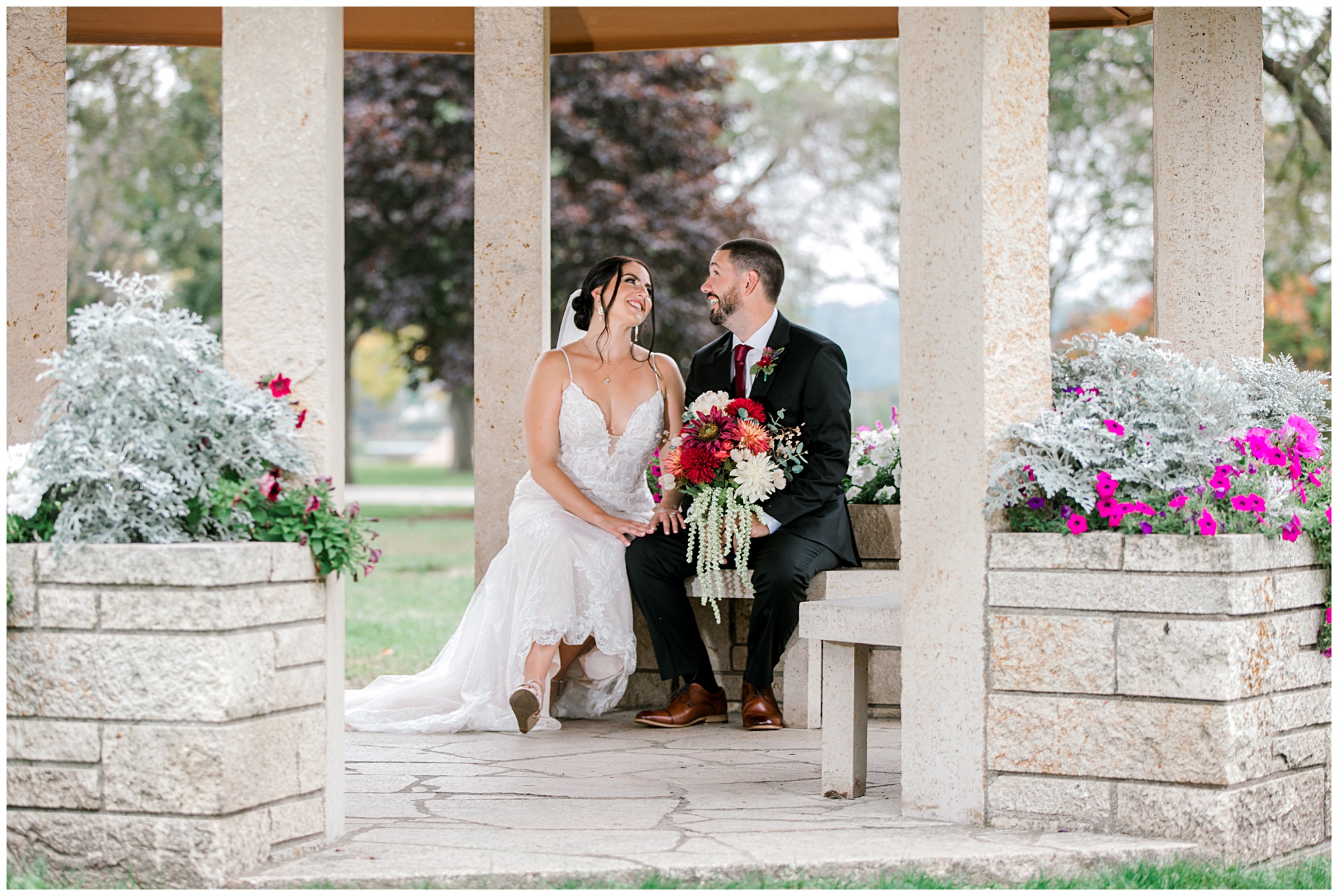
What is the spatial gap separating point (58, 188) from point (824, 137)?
61.4ft

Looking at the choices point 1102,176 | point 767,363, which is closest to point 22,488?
point 767,363

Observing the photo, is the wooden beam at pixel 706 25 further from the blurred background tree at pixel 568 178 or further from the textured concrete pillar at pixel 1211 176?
the blurred background tree at pixel 568 178

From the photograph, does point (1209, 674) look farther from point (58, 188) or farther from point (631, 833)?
point (58, 188)

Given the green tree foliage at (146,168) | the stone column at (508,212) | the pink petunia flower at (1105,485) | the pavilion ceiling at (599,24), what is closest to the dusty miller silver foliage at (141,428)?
the pink petunia flower at (1105,485)

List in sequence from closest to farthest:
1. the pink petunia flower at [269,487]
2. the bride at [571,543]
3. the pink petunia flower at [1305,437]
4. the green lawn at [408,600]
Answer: the pink petunia flower at [269,487] < the pink petunia flower at [1305,437] < the bride at [571,543] < the green lawn at [408,600]

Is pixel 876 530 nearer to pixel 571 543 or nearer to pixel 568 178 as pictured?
pixel 571 543

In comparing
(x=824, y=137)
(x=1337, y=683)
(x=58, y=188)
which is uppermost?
(x=824, y=137)

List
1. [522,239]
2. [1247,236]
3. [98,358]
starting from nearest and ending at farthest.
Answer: [98,358] < [1247,236] < [522,239]

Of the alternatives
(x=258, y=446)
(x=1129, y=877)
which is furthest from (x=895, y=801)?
(x=258, y=446)

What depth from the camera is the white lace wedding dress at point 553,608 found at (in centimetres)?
577

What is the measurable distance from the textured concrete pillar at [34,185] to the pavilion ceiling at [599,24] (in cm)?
72

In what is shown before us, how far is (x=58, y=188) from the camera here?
625cm

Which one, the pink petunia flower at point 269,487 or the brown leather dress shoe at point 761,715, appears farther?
the brown leather dress shoe at point 761,715

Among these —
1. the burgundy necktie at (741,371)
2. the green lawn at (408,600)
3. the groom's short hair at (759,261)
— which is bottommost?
the green lawn at (408,600)
